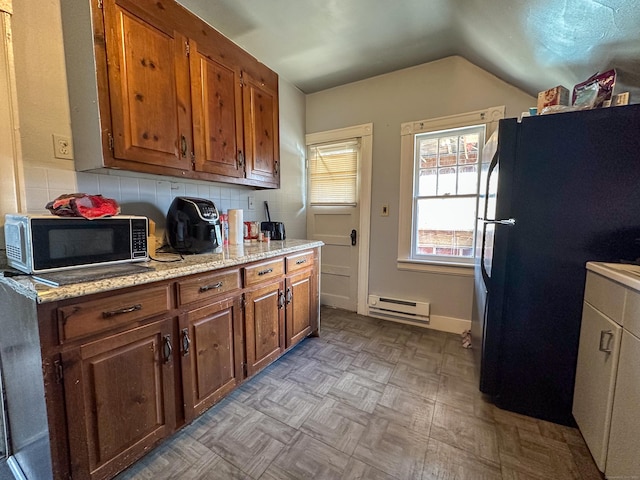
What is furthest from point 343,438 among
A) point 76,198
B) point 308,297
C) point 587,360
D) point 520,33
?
point 520,33

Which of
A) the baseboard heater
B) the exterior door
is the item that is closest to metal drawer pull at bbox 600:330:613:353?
the baseboard heater

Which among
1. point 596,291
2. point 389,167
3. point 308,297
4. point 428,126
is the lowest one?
point 308,297

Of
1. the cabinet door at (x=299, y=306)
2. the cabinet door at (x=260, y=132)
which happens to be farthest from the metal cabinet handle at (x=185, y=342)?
the cabinet door at (x=260, y=132)

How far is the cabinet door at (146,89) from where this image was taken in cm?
130

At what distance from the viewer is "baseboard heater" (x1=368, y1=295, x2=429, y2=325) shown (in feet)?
8.80

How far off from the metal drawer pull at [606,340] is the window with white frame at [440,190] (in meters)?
1.36

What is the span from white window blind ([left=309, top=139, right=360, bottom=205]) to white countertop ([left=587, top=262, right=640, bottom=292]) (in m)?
2.04

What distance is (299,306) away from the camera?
7.27ft

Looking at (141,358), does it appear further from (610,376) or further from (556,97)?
(556,97)

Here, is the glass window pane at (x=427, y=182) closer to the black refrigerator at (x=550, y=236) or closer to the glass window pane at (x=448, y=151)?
the glass window pane at (x=448, y=151)

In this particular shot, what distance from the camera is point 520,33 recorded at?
161 centimetres

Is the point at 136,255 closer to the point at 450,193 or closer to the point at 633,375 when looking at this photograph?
the point at 633,375

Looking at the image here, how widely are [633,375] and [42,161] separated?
2.68 metres

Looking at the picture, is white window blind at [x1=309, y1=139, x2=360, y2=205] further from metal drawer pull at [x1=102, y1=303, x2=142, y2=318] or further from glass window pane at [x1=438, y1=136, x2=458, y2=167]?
metal drawer pull at [x1=102, y1=303, x2=142, y2=318]
